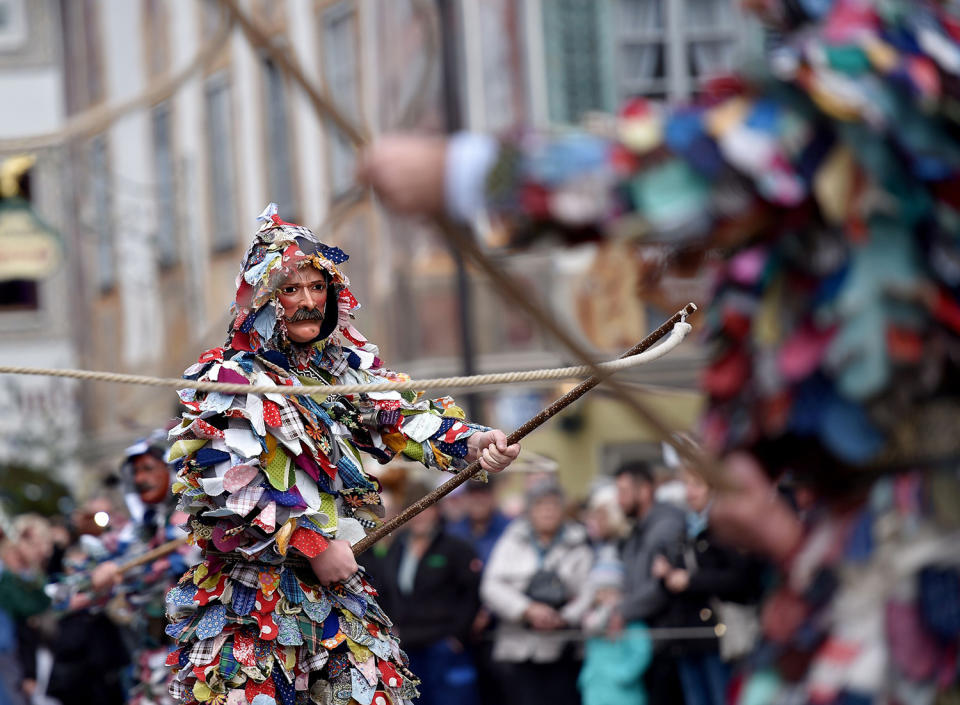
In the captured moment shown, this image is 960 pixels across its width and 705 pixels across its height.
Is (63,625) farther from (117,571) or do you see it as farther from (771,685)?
(771,685)

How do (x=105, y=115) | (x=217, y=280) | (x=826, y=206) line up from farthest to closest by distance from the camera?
1. (x=217, y=280)
2. (x=105, y=115)
3. (x=826, y=206)

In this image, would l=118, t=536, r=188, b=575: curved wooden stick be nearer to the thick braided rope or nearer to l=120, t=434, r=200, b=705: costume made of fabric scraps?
l=120, t=434, r=200, b=705: costume made of fabric scraps

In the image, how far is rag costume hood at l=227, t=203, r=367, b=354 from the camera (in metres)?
5.75

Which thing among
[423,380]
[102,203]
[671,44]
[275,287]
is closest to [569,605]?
[275,287]

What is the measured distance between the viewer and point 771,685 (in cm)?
333

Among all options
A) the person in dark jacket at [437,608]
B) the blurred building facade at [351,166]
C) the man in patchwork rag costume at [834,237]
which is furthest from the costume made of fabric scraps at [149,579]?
the blurred building facade at [351,166]

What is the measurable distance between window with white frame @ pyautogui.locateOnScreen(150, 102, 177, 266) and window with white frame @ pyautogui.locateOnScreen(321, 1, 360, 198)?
363 centimetres

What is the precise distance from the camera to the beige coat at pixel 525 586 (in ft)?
29.5

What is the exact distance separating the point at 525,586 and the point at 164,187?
14375 millimetres

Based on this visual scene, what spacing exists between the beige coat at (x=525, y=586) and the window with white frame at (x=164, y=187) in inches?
534

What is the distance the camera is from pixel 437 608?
30.0ft

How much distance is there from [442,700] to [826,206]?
6461mm

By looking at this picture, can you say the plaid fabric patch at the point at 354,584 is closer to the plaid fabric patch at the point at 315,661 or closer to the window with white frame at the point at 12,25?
the plaid fabric patch at the point at 315,661

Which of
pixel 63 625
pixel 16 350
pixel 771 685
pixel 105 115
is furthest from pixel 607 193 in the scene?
pixel 16 350
